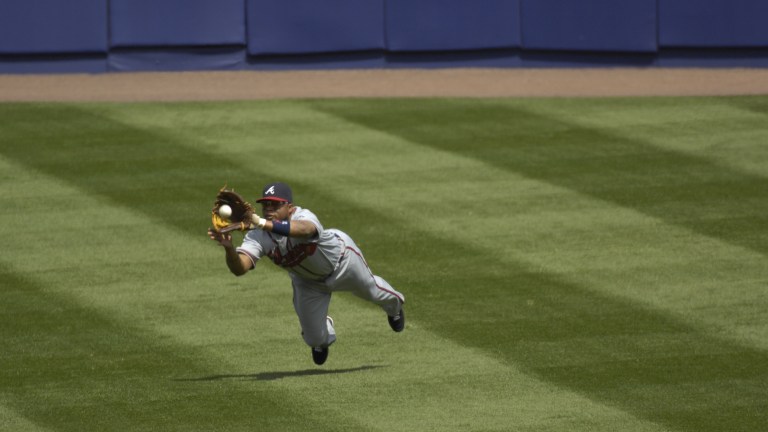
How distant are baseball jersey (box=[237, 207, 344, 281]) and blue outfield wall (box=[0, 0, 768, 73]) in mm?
12038

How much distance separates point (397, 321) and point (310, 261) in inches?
46.0

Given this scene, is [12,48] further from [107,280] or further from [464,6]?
[107,280]

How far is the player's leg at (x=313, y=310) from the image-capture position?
9898mm

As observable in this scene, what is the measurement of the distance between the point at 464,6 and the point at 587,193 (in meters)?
6.89

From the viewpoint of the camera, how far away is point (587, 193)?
15.4 metres

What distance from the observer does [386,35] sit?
71.3 ft

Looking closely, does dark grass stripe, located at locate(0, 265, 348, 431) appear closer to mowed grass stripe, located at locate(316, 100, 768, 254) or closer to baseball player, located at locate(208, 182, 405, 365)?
baseball player, located at locate(208, 182, 405, 365)

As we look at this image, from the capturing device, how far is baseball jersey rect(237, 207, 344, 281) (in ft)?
31.5

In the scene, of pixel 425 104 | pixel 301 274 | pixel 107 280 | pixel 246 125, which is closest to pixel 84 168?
pixel 246 125

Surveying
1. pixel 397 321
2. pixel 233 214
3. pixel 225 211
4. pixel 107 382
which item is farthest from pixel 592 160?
pixel 225 211

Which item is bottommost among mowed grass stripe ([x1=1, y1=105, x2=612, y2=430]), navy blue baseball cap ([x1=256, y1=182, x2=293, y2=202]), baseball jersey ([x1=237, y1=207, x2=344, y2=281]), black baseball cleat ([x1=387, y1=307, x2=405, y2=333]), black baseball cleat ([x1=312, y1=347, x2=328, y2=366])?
mowed grass stripe ([x1=1, y1=105, x2=612, y2=430])

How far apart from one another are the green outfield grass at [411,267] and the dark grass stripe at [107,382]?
3cm

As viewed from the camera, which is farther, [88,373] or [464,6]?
[464,6]

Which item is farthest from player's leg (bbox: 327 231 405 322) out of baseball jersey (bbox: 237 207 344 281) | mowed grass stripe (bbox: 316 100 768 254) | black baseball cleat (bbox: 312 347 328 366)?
mowed grass stripe (bbox: 316 100 768 254)
